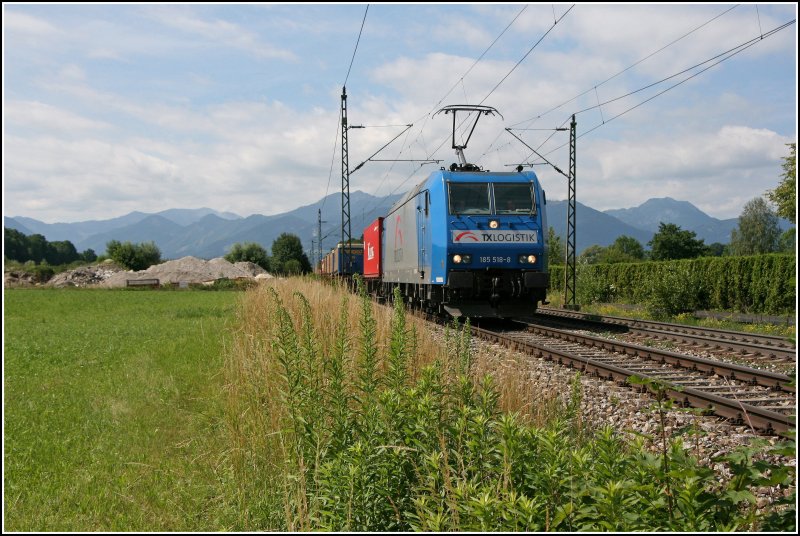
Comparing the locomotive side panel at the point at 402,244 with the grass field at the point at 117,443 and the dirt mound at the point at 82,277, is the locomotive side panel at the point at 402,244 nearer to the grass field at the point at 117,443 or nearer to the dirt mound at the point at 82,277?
the grass field at the point at 117,443

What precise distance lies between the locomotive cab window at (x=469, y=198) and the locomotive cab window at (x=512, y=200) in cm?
27

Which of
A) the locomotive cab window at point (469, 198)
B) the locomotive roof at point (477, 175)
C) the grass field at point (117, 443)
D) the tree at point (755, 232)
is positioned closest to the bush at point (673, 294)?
the locomotive roof at point (477, 175)

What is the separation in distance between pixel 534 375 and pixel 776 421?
3.50 metres

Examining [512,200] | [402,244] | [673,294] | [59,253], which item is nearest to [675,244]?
[673,294]

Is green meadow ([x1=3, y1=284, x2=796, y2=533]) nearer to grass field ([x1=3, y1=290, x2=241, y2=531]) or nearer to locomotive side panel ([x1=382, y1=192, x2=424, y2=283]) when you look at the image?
grass field ([x1=3, y1=290, x2=241, y2=531])

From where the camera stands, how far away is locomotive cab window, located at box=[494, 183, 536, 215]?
15.9 metres

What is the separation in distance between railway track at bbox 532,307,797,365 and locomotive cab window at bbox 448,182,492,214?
4064 millimetres

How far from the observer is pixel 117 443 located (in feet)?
20.8

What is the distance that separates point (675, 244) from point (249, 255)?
3377 inches

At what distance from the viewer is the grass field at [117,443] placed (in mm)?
4566

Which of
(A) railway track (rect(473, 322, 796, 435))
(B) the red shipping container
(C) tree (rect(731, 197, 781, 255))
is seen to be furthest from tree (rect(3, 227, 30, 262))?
(A) railway track (rect(473, 322, 796, 435))

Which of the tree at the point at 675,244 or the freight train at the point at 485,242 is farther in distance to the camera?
the tree at the point at 675,244

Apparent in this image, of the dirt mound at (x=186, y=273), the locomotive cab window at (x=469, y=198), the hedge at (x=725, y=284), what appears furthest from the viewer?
the dirt mound at (x=186, y=273)

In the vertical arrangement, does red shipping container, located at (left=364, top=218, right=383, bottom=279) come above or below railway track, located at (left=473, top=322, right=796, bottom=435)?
above
